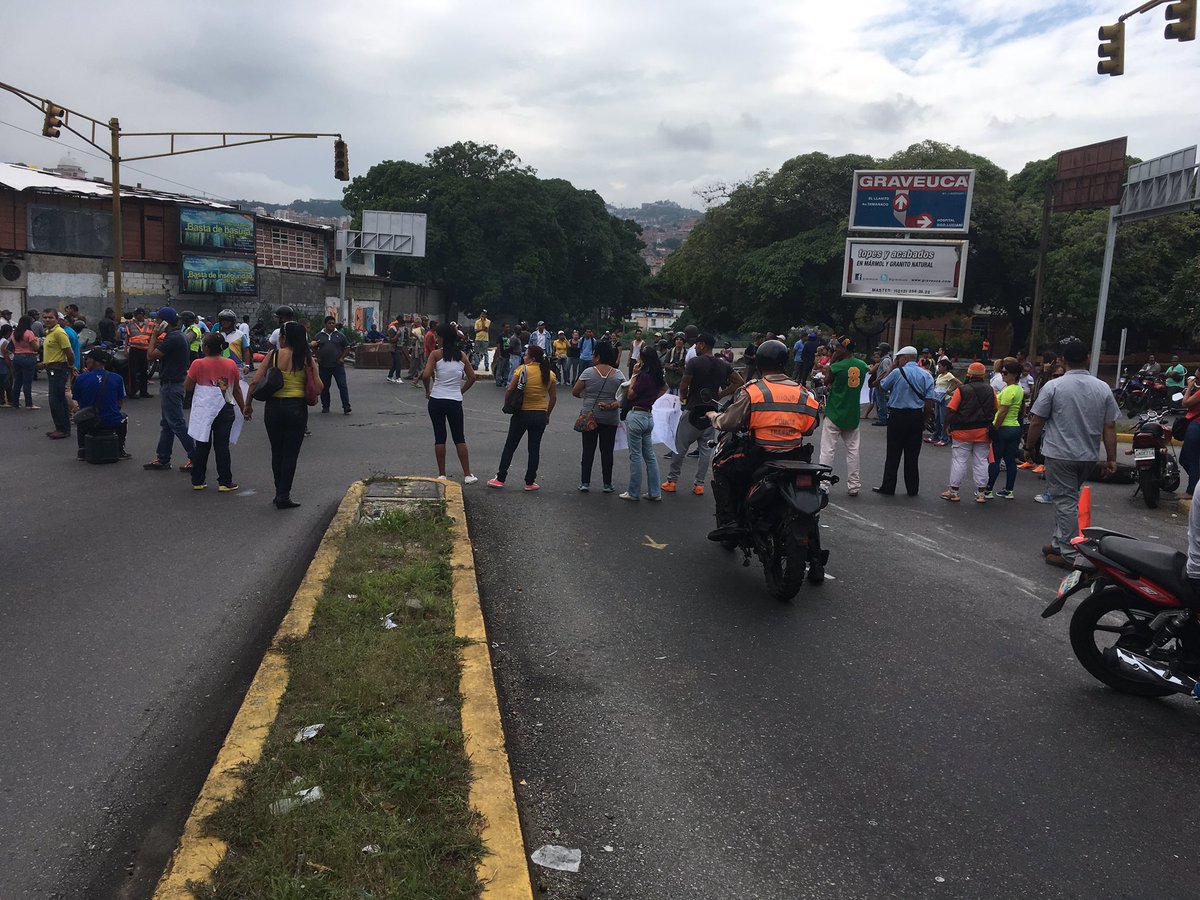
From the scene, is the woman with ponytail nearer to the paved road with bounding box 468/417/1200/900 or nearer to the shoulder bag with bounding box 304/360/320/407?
the shoulder bag with bounding box 304/360/320/407

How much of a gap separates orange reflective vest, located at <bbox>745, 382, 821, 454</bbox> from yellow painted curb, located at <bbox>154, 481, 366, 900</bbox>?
10.3ft

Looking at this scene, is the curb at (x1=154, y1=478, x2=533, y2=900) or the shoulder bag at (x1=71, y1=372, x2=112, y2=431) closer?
the curb at (x1=154, y1=478, x2=533, y2=900)

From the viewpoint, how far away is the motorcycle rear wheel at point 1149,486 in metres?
10.6

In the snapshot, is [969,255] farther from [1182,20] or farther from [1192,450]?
[1192,450]

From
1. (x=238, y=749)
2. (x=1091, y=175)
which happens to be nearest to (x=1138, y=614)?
(x=238, y=749)

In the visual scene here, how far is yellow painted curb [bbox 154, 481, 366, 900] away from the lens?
2961 mm

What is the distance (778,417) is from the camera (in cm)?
669

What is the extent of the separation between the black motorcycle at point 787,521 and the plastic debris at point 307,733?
10.9 ft

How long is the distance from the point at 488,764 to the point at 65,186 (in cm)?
3566

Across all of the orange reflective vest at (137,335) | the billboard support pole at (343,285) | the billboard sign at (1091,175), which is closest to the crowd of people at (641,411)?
the orange reflective vest at (137,335)

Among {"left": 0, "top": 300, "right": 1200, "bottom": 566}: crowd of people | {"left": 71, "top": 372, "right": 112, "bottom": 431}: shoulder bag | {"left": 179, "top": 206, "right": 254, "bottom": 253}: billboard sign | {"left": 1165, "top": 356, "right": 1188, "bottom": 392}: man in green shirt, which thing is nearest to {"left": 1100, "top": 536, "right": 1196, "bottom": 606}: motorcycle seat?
{"left": 0, "top": 300, "right": 1200, "bottom": 566}: crowd of people

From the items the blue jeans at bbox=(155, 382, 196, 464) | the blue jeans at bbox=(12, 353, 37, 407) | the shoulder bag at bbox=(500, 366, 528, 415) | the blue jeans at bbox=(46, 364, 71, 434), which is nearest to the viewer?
the shoulder bag at bbox=(500, 366, 528, 415)

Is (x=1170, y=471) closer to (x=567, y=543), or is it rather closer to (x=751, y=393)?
(x=751, y=393)

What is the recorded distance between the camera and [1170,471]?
10922mm
